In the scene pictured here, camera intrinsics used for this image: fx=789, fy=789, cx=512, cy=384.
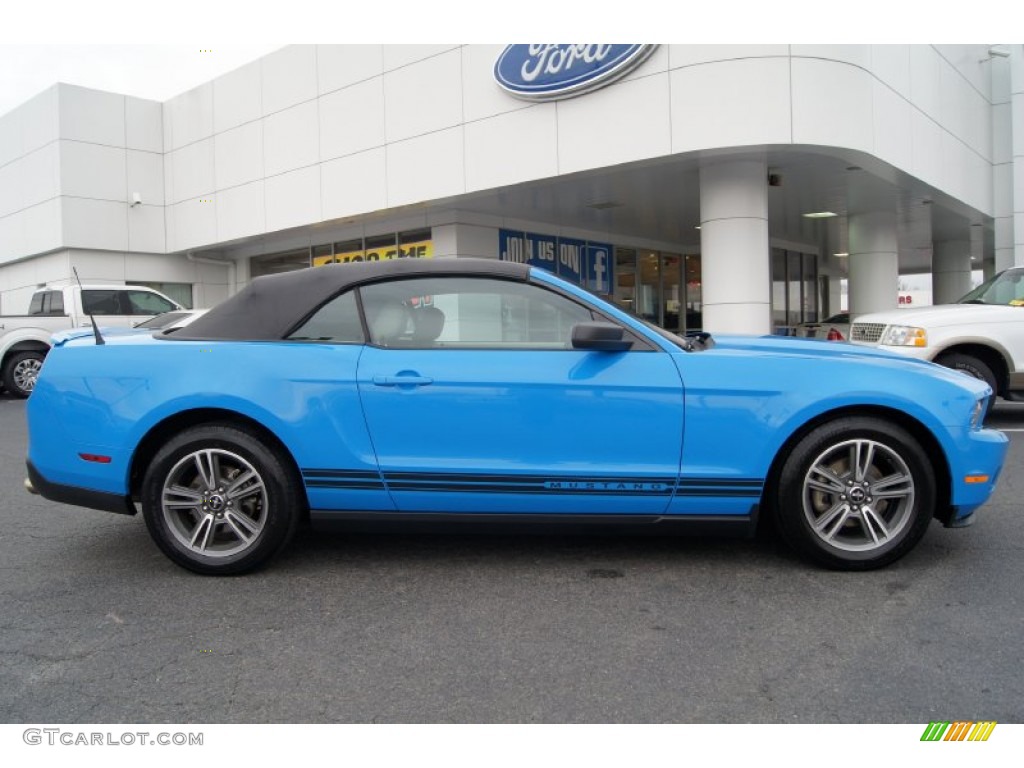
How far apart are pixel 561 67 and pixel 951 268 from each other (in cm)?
1769

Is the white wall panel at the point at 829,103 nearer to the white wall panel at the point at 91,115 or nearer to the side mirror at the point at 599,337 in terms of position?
the side mirror at the point at 599,337

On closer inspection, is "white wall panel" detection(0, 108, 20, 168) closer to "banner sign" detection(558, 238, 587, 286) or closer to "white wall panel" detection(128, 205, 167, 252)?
"white wall panel" detection(128, 205, 167, 252)

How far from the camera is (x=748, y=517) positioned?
3689 mm

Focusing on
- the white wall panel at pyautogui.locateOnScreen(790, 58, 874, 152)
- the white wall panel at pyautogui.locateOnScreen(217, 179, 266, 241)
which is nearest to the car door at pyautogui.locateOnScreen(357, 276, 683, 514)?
the white wall panel at pyautogui.locateOnScreen(790, 58, 874, 152)

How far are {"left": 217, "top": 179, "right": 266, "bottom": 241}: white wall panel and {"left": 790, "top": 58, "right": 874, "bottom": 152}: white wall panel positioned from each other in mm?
12206

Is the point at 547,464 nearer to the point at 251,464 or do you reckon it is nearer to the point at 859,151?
the point at 251,464

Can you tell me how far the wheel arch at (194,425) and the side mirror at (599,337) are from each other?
1.47m

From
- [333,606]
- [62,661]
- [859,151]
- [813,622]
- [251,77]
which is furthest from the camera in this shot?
[251,77]

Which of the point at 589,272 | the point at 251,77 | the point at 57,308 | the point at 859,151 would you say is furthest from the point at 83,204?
the point at 859,151

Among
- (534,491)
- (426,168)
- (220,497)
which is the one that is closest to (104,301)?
(426,168)

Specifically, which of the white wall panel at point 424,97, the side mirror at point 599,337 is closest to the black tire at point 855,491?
the side mirror at point 599,337

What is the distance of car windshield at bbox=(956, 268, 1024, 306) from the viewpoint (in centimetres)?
876
